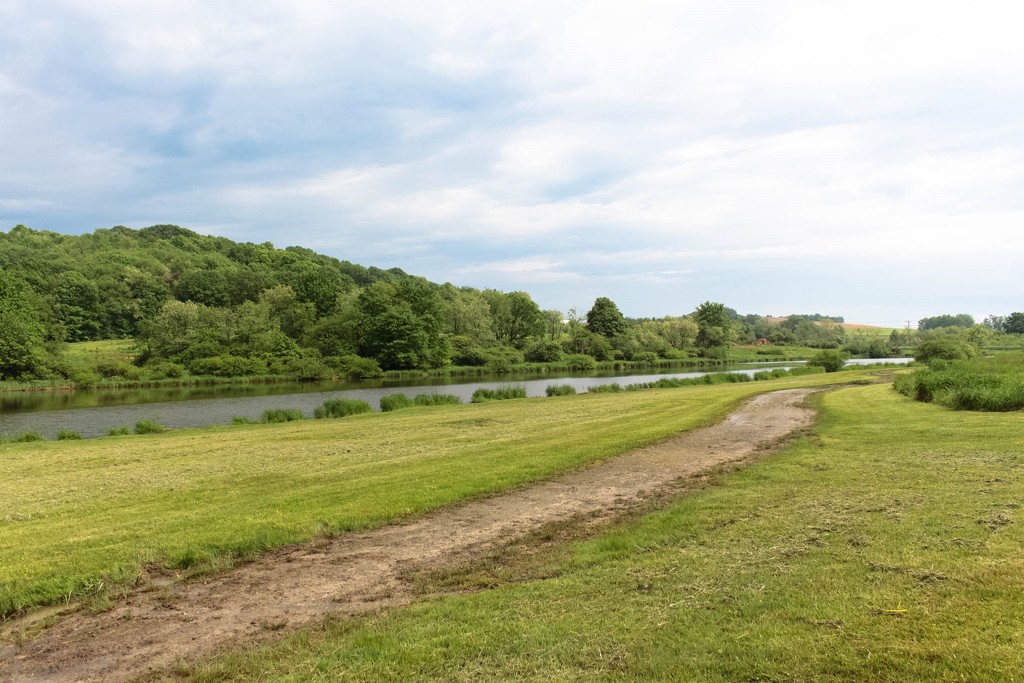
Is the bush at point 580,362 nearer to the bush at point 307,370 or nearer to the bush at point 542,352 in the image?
the bush at point 542,352

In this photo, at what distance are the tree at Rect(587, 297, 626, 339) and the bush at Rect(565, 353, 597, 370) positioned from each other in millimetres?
15985

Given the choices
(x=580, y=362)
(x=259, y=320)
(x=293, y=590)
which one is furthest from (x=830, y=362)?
(x=259, y=320)

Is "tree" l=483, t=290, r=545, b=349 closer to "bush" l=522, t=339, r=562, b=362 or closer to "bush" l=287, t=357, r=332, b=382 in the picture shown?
"bush" l=522, t=339, r=562, b=362

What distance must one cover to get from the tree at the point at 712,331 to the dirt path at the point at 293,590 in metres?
121

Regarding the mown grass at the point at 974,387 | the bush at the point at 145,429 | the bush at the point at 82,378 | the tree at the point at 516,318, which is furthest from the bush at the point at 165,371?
the mown grass at the point at 974,387

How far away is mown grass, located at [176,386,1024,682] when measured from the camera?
396 cm

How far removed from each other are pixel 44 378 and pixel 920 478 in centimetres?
6836

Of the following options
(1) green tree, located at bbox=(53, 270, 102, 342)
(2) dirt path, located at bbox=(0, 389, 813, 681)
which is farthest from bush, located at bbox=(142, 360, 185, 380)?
(2) dirt path, located at bbox=(0, 389, 813, 681)

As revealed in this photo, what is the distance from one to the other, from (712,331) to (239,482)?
130 meters

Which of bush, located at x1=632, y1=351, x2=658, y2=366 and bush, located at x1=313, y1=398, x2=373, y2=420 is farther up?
bush, located at x1=632, y1=351, x2=658, y2=366

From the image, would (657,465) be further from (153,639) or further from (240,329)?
(240,329)

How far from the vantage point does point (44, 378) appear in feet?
182

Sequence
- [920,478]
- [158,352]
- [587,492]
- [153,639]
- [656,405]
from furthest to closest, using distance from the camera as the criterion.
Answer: [158,352] → [656,405] → [587,492] → [920,478] → [153,639]

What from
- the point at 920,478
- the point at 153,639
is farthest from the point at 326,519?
the point at 920,478
